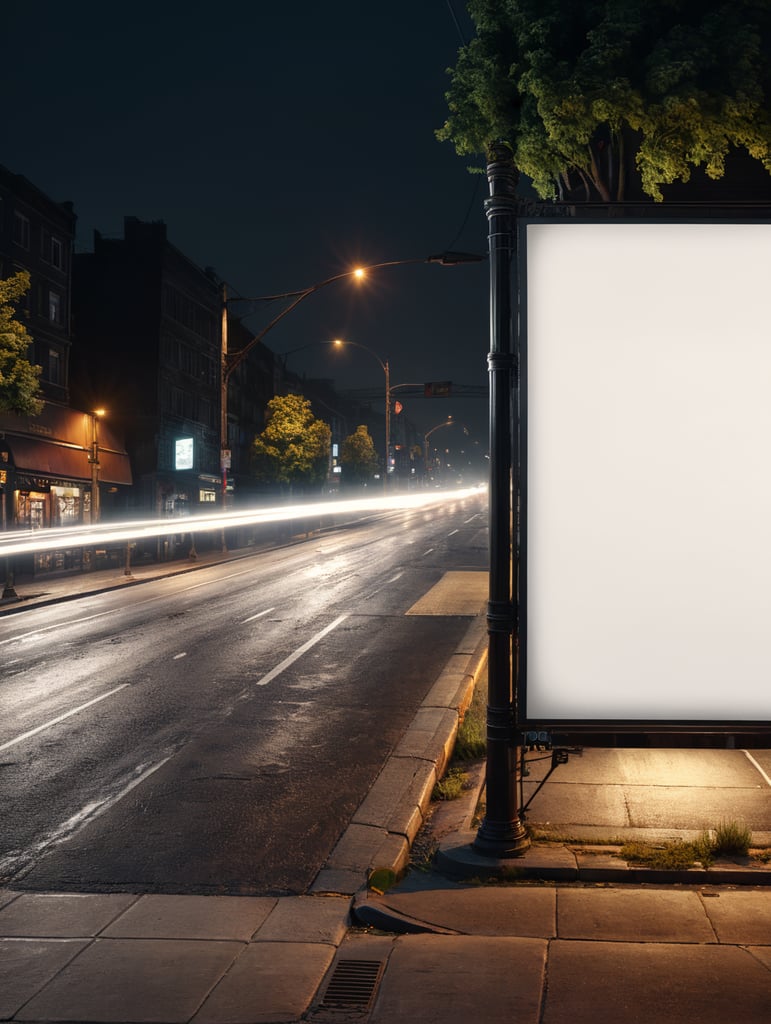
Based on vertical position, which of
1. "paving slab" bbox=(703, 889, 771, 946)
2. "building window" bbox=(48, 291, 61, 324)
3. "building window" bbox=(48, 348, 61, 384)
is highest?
"building window" bbox=(48, 291, 61, 324)

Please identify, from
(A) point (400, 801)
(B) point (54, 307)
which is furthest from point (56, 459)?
(A) point (400, 801)

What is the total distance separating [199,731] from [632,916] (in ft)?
21.2

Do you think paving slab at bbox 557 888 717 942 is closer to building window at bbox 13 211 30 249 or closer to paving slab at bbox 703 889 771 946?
paving slab at bbox 703 889 771 946

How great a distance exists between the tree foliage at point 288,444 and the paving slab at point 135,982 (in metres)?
52.5

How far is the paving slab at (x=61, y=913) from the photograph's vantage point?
5887 mm

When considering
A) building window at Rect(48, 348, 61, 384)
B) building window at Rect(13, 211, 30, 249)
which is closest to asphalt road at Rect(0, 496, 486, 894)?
building window at Rect(13, 211, 30, 249)

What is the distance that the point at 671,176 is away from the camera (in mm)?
10508

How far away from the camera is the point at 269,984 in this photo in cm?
510

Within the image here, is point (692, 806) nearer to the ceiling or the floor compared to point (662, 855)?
nearer to the floor

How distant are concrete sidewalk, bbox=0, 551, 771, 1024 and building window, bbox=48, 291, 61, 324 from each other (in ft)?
126

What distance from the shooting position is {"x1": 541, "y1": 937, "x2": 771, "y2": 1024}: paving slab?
4.67 meters

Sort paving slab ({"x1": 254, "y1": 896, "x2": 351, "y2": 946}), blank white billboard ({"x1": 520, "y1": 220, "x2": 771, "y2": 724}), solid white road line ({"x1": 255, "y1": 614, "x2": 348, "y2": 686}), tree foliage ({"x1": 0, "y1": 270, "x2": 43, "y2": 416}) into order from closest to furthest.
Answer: paving slab ({"x1": 254, "y1": 896, "x2": 351, "y2": 946})
blank white billboard ({"x1": 520, "y1": 220, "x2": 771, "y2": 724})
solid white road line ({"x1": 255, "y1": 614, "x2": 348, "y2": 686})
tree foliage ({"x1": 0, "y1": 270, "x2": 43, "y2": 416})

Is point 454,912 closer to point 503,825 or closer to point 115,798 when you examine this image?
point 503,825

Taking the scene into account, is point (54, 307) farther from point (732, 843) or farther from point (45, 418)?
point (732, 843)
